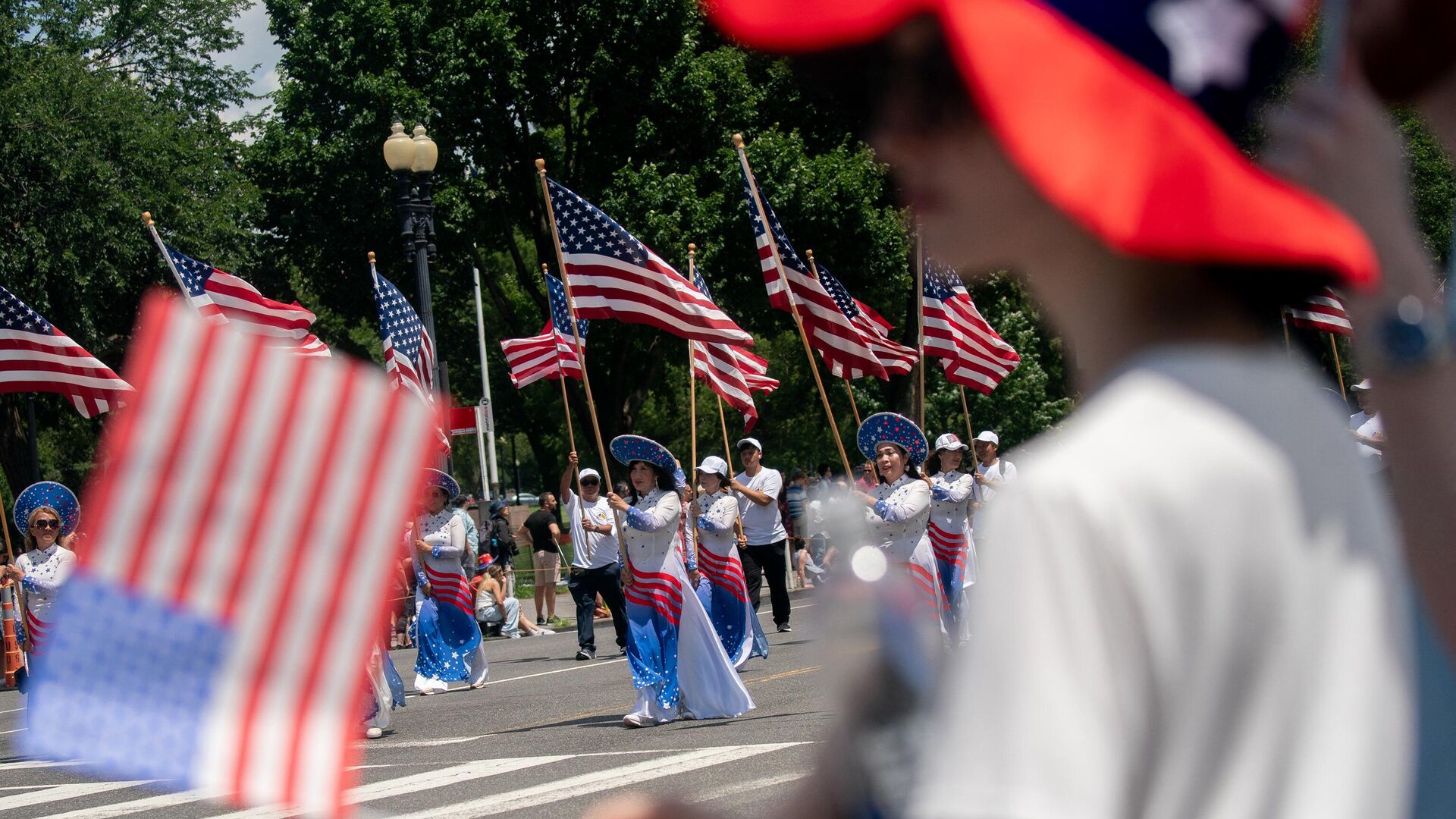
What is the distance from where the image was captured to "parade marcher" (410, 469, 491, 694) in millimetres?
14453

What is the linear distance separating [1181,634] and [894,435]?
12716 millimetres

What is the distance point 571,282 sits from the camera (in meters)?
13.0

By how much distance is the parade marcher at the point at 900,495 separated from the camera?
12633 millimetres

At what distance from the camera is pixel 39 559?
519 inches

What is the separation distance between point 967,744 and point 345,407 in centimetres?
66

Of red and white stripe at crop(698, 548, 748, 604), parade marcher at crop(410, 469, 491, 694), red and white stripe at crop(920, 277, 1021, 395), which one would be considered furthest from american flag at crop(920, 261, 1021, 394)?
parade marcher at crop(410, 469, 491, 694)

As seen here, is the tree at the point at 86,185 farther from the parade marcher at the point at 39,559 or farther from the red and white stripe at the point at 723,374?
the parade marcher at the point at 39,559

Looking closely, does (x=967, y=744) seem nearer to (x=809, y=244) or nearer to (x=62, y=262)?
(x=809, y=244)

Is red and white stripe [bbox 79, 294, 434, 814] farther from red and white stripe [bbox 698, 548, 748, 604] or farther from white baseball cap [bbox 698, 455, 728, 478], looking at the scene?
red and white stripe [bbox 698, 548, 748, 604]

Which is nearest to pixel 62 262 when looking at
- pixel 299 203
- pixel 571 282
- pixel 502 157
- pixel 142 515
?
pixel 299 203

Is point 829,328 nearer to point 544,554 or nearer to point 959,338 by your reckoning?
point 959,338

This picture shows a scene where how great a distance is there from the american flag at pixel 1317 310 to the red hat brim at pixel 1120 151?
13 centimetres

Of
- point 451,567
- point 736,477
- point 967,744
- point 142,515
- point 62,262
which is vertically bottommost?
A: point 967,744

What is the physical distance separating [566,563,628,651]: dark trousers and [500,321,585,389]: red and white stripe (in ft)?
7.83
